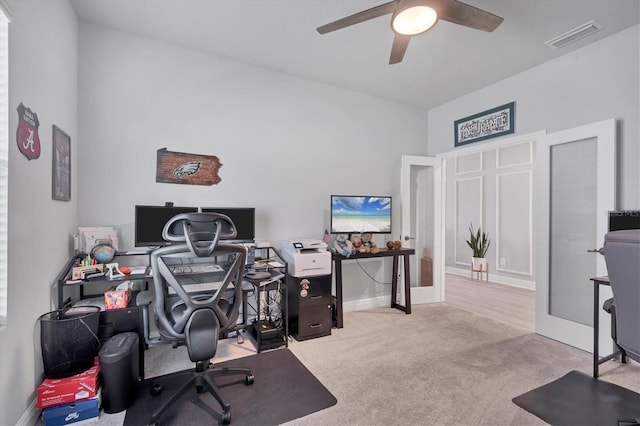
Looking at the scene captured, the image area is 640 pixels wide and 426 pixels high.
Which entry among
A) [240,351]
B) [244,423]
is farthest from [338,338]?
[244,423]

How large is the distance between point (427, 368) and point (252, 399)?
142cm

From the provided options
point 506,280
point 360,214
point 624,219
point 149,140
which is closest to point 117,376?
point 149,140

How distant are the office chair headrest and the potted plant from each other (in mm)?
5327

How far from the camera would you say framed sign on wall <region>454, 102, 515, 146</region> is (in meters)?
3.61

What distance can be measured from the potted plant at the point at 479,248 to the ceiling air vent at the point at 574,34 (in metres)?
3.60

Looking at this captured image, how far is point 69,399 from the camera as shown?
1.79 m

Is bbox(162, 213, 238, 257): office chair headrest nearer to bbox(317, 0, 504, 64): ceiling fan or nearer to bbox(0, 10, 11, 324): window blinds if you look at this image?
bbox(0, 10, 11, 324): window blinds

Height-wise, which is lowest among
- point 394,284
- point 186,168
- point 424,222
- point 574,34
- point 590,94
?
→ point 394,284

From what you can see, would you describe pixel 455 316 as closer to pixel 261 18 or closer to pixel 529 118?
pixel 529 118

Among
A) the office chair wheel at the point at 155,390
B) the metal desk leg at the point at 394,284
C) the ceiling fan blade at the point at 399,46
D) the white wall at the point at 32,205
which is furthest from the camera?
the metal desk leg at the point at 394,284

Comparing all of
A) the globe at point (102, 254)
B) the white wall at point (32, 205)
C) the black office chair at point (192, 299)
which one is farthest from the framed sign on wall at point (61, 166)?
A: the black office chair at point (192, 299)

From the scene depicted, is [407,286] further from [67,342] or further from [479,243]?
[67,342]

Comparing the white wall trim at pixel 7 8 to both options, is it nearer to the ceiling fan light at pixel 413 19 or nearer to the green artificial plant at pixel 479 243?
the ceiling fan light at pixel 413 19

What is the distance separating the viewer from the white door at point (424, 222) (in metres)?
4.34
